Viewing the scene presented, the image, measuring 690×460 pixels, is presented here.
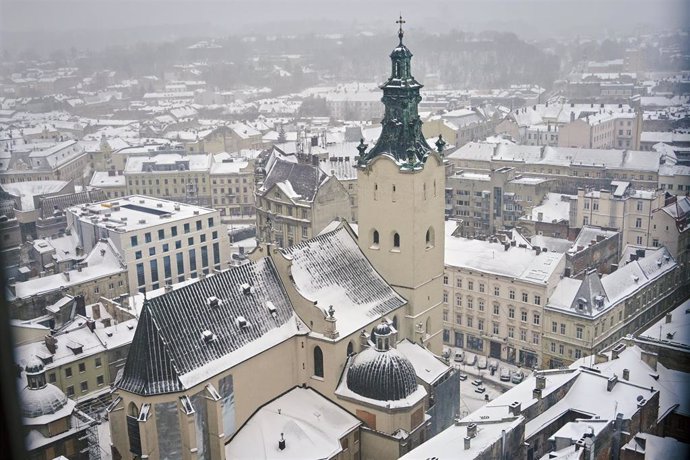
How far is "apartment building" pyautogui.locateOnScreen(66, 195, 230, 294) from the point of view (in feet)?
142

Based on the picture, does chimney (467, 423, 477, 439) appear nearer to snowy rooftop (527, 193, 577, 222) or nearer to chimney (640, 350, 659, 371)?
chimney (640, 350, 659, 371)

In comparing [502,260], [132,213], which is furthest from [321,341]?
[132,213]

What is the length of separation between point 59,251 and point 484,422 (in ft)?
105

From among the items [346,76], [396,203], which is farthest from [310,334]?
[346,76]

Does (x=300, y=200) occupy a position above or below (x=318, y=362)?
above

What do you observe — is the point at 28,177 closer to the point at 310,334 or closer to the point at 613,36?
the point at 310,334

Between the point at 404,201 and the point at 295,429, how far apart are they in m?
9.10

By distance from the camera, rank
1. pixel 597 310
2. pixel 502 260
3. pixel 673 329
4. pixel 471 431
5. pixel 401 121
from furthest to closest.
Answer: pixel 502 260 → pixel 597 310 → pixel 401 121 → pixel 673 329 → pixel 471 431

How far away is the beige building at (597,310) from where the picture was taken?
3356cm

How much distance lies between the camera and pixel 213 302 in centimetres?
2312

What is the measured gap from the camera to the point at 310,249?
26.8 metres

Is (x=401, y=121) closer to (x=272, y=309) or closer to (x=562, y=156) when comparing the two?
(x=272, y=309)

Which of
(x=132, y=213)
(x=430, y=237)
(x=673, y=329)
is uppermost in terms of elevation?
(x=430, y=237)

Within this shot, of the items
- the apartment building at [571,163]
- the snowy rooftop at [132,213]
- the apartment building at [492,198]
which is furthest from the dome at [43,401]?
the apartment building at [571,163]
